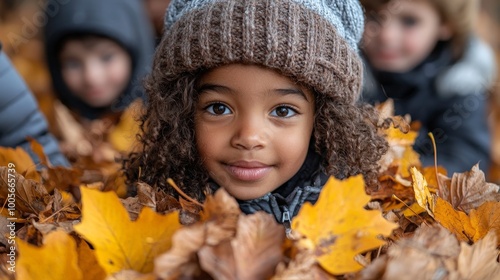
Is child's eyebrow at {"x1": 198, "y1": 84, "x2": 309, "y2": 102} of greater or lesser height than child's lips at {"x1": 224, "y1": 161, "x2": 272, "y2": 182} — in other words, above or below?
above

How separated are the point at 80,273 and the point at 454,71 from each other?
8.64 ft

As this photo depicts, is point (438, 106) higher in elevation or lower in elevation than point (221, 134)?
lower

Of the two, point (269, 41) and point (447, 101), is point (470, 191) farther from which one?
point (447, 101)

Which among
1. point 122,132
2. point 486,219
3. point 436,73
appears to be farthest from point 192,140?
point 436,73

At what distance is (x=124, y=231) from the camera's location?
1059 mm

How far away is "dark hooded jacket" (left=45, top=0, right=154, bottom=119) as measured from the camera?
11.0 feet

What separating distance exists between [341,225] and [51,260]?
0.46m

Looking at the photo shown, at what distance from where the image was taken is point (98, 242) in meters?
1.02

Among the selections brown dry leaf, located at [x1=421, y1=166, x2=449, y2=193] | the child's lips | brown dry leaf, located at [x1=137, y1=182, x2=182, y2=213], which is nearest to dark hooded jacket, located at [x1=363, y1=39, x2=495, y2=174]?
brown dry leaf, located at [x1=421, y1=166, x2=449, y2=193]

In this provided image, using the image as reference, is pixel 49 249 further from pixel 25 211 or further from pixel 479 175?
pixel 479 175

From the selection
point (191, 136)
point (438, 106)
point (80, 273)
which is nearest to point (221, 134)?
point (191, 136)

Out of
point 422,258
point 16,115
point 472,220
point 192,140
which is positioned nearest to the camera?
point 422,258

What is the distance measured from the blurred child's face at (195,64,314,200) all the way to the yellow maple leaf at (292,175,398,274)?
32 cm

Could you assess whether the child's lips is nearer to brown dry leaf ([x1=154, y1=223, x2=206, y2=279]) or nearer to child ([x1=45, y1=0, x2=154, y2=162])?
brown dry leaf ([x1=154, y1=223, x2=206, y2=279])
